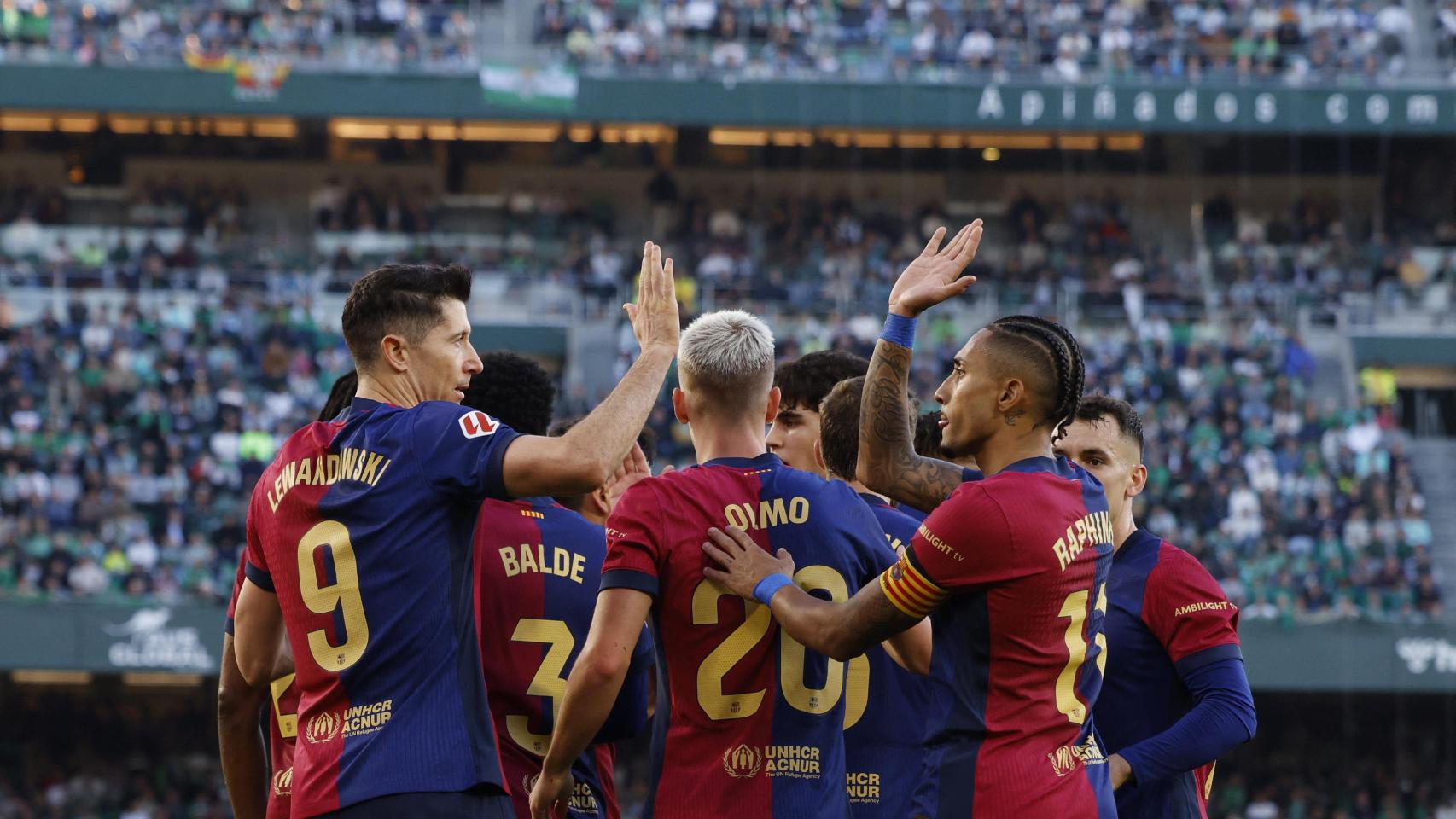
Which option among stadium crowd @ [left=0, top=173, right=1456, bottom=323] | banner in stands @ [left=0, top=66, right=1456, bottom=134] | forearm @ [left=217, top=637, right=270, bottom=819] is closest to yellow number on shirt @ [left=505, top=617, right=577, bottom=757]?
forearm @ [left=217, top=637, right=270, bottom=819]

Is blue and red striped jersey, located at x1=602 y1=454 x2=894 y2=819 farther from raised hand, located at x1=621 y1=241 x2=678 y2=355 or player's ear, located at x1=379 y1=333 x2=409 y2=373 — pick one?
player's ear, located at x1=379 y1=333 x2=409 y2=373

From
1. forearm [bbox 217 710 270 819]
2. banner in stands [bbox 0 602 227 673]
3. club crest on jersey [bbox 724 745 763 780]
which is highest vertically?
club crest on jersey [bbox 724 745 763 780]

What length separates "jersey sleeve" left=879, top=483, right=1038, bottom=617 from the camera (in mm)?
4270

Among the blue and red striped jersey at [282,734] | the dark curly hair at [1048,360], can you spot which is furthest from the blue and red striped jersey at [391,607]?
the dark curly hair at [1048,360]

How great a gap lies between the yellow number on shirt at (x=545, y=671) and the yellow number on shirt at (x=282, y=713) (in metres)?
0.70

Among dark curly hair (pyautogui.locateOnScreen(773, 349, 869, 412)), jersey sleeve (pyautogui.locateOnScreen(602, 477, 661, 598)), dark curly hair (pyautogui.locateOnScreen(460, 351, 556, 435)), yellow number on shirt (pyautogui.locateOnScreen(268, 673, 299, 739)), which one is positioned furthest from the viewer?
dark curly hair (pyautogui.locateOnScreen(773, 349, 869, 412))

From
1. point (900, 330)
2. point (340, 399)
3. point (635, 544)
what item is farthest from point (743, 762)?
point (340, 399)

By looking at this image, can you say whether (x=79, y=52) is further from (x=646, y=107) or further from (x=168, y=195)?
(x=646, y=107)

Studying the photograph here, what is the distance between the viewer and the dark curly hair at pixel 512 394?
5.34 meters

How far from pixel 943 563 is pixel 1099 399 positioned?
161cm

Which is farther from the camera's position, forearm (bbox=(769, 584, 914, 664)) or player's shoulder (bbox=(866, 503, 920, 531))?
player's shoulder (bbox=(866, 503, 920, 531))

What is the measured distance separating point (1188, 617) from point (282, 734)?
105 inches

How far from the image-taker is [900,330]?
191 inches

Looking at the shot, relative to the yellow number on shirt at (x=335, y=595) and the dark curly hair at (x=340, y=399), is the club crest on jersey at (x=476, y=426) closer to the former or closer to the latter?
the yellow number on shirt at (x=335, y=595)
